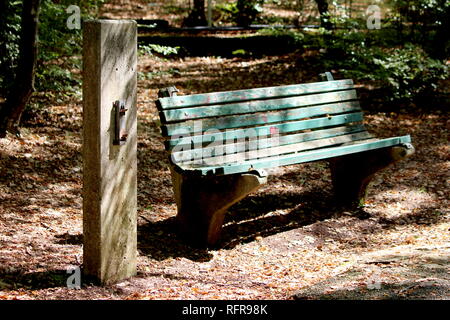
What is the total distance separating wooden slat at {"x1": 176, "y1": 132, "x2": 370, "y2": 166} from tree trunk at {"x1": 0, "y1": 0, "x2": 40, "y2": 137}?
2.60 m

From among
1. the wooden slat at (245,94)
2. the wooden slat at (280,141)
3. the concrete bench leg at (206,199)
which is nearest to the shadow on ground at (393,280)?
the concrete bench leg at (206,199)

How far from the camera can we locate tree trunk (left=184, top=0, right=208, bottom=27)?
538 inches

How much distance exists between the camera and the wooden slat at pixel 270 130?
5191 mm

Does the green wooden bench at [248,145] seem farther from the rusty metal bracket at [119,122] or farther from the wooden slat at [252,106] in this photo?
the rusty metal bracket at [119,122]

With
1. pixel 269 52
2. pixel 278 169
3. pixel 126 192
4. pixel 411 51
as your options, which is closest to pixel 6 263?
pixel 126 192

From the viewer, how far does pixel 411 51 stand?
30.3 feet

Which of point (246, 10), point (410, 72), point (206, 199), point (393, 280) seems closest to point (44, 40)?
point (206, 199)

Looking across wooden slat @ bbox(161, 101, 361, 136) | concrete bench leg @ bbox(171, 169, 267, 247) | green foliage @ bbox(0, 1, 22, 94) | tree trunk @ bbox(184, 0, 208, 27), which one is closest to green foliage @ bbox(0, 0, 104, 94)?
green foliage @ bbox(0, 1, 22, 94)

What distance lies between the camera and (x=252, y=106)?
575cm

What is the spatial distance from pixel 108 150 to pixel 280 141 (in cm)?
221

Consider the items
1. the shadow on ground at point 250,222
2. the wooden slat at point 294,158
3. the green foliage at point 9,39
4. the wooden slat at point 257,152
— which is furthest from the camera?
the green foliage at point 9,39

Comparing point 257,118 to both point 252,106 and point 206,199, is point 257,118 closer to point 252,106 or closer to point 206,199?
point 252,106

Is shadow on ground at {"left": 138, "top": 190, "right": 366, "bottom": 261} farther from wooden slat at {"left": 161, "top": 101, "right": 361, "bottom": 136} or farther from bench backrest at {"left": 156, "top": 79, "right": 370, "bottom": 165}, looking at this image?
wooden slat at {"left": 161, "top": 101, "right": 361, "bottom": 136}
